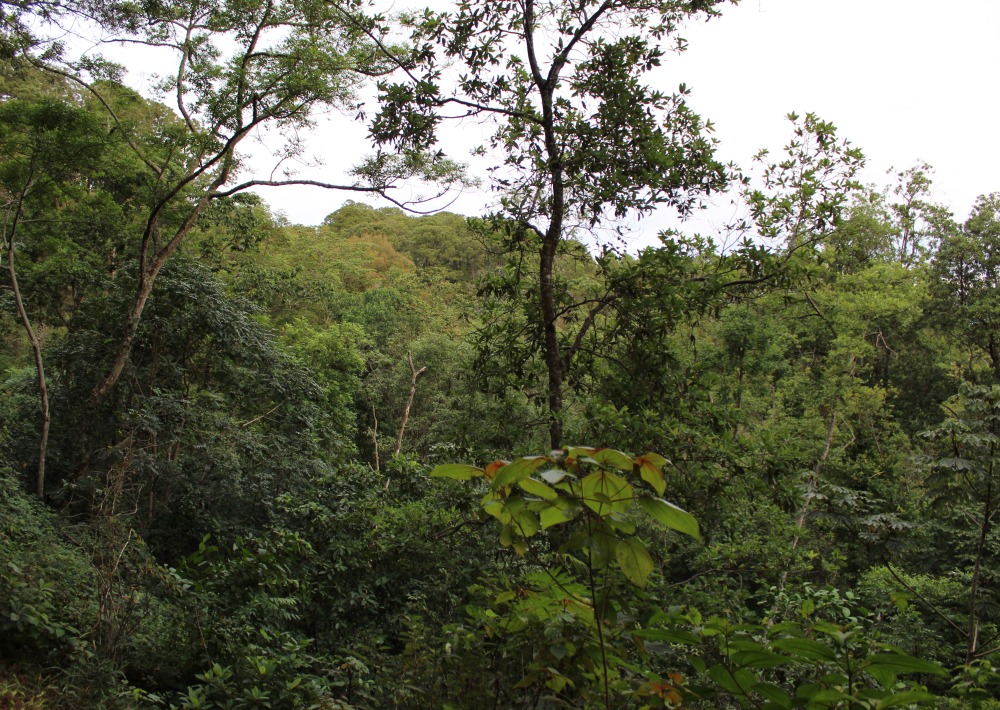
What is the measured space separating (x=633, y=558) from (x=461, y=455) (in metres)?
3.79

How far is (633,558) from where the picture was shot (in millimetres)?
949

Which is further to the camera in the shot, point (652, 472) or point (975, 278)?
point (975, 278)

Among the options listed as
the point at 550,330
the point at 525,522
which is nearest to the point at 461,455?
the point at 550,330

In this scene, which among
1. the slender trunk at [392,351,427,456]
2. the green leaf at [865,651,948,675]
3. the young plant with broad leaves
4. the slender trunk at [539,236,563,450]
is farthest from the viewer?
the slender trunk at [392,351,427,456]

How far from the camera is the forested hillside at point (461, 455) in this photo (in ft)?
4.37

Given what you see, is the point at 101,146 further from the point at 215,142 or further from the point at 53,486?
the point at 53,486

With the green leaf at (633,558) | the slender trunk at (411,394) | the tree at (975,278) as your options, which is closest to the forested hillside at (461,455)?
the green leaf at (633,558)

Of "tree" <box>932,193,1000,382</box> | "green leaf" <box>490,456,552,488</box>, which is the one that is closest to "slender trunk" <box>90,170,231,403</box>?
"green leaf" <box>490,456,552,488</box>

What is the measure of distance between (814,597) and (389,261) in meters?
28.0

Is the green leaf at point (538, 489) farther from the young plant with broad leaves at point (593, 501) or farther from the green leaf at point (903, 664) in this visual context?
the green leaf at point (903, 664)

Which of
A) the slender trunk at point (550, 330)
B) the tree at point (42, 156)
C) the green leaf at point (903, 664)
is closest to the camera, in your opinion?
the green leaf at point (903, 664)

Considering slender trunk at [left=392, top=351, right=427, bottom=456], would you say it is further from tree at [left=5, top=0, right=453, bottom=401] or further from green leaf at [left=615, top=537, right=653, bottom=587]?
green leaf at [left=615, top=537, right=653, bottom=587]

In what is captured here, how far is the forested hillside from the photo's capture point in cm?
133

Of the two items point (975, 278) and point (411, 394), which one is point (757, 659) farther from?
point (975, 278)
